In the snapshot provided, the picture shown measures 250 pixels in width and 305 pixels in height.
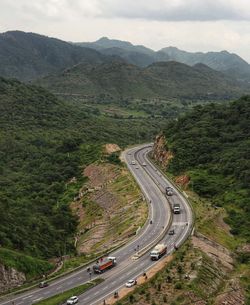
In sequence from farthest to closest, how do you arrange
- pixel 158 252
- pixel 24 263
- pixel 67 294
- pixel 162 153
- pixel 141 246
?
pixel 162 153 < pixel 141 246 < pixel 158 252 < pixel 24 263 < pixel 67 294

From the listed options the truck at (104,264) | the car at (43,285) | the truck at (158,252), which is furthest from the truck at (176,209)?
A: the car at (43,285)

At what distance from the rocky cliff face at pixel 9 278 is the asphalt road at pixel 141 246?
1987mm

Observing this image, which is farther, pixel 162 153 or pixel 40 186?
pixel 162 153

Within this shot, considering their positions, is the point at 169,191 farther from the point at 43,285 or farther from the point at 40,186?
the point at 43,285

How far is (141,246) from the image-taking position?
79500 mm

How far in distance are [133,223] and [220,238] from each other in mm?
16130

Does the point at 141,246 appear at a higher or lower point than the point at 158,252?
lower

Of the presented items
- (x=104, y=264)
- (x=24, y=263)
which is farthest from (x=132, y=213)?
(x=24, y=263)

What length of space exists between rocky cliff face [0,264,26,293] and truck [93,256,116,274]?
964cm

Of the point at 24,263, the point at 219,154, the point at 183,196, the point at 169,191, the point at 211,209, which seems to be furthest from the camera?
the point at 219,154

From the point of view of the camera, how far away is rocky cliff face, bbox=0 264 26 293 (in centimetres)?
6201

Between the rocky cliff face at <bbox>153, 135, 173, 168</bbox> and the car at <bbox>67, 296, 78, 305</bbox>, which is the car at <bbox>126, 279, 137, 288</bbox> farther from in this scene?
the rocky cliff face at <bbox>153, 135, 173, 168</bbox>

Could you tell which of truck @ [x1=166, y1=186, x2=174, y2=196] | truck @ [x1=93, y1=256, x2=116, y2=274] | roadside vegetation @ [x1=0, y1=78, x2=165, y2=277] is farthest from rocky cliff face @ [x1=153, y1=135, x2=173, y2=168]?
truck @ [x1=93, y1=256, x2=116, y2=274]

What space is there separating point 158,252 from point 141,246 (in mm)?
6740
